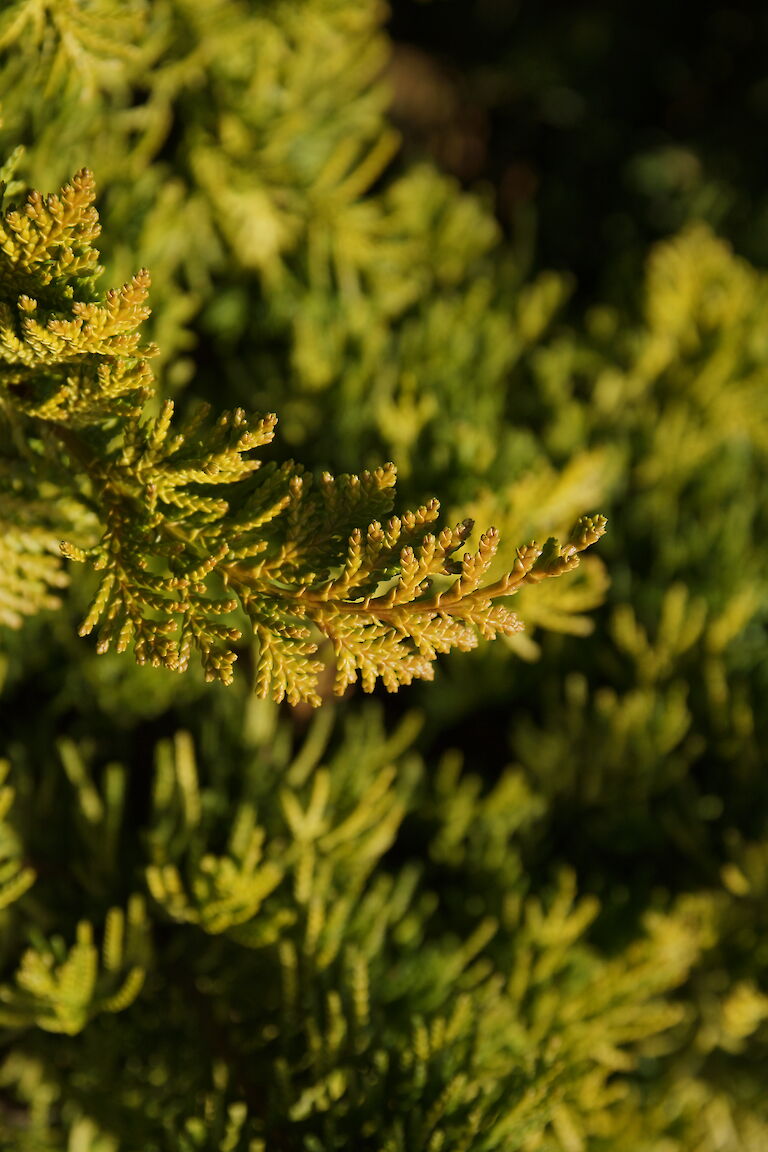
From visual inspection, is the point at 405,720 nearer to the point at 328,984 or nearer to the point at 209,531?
the point at 328,984

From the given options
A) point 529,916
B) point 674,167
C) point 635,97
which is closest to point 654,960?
point 529,916

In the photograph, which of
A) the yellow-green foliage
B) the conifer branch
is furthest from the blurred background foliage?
the conifer branch

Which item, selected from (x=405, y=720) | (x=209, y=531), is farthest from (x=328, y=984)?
(x=209, y=531)

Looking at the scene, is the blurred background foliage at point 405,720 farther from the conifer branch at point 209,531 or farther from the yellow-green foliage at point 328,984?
the conifer branch at point 209,531

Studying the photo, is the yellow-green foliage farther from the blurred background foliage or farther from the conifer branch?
the conifer branch

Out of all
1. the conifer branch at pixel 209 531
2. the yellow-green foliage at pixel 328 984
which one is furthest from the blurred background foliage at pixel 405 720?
the conifer branch at pixel 209 531

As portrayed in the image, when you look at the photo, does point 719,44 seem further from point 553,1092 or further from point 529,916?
point 553,1092
